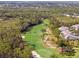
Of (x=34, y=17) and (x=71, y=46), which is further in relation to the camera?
(x=34, y=17)

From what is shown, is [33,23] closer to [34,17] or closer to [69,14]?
[34,17]

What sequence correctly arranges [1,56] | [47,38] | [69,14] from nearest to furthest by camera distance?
[1,56] < [47,38] < [69,14]

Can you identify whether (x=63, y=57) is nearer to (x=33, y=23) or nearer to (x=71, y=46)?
(x=71, y=46)

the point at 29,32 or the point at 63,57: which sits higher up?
the point at 29,32

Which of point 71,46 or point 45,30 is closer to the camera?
point 71,46

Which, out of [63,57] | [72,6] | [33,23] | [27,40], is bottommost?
[63,57]

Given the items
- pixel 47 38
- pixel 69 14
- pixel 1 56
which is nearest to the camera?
pixel 1 56

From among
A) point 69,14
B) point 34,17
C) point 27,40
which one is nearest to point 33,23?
point 34,17

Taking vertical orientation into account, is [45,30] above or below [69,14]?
below

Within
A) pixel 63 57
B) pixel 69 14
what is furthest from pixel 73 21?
pixel 63 57
